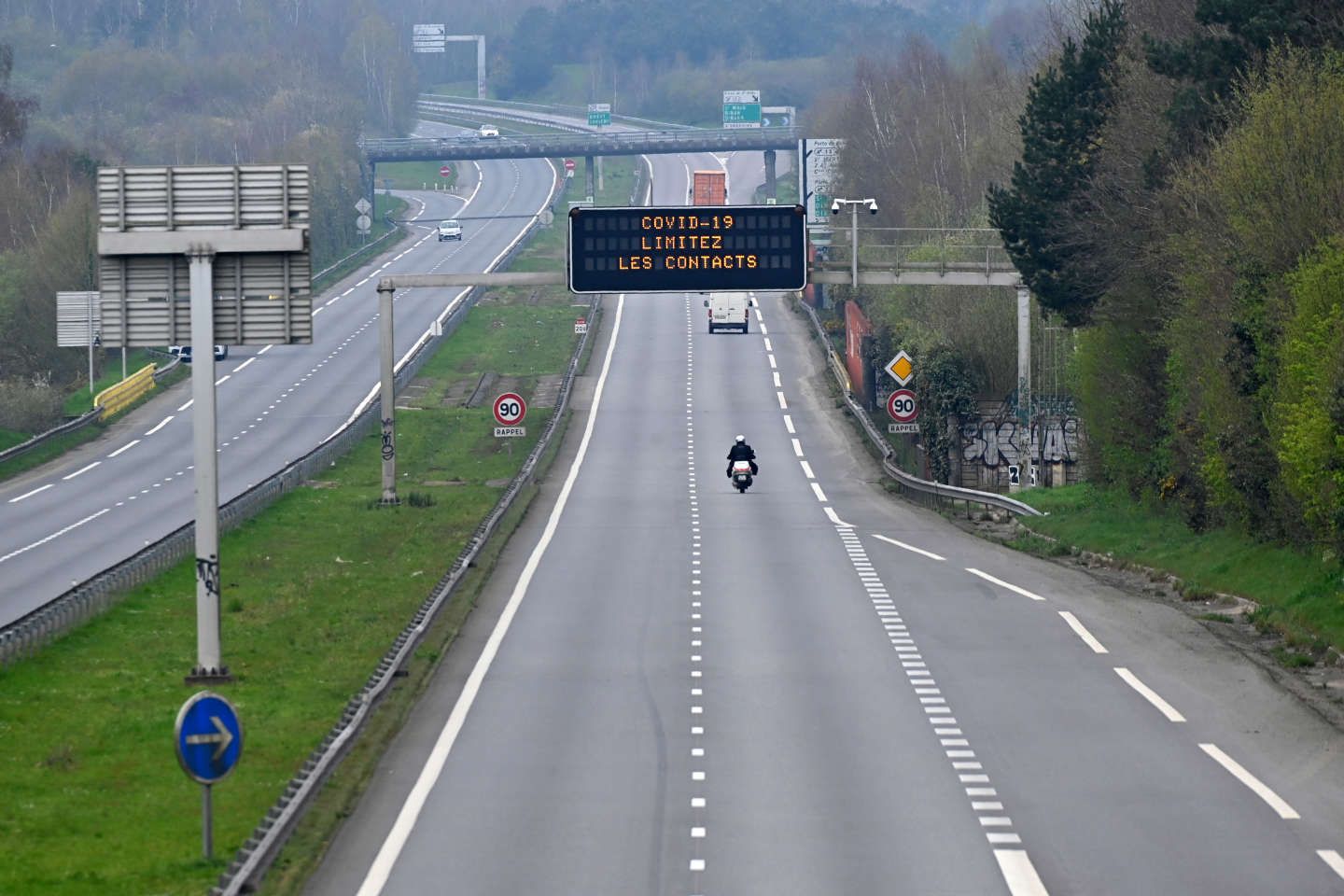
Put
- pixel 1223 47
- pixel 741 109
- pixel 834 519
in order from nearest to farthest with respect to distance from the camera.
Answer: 1. pixel 1223 47
2. pixel 834 519
3. pixel 741 109

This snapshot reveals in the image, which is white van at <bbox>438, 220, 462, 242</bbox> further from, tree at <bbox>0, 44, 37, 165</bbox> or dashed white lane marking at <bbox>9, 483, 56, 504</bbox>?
dashed white lane marking at <bbox>9, 483, 56, 504</bbox>

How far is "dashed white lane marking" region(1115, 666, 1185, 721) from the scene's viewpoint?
78.8 ft

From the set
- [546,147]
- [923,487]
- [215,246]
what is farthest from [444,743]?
[546,147]

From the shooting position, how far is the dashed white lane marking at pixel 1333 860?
1703cm

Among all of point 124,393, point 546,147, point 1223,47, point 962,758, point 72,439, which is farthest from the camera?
point 546,147

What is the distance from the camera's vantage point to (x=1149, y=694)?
25.3 metres

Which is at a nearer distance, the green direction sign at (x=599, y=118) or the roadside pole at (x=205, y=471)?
the roadside pole at (x=205, y=471)

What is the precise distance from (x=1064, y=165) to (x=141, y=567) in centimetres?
2505

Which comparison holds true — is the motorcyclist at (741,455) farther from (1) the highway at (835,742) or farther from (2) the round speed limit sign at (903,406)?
(1) the highway at (835,742)

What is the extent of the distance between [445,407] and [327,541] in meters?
31.1

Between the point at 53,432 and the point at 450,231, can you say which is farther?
the point at 450,231

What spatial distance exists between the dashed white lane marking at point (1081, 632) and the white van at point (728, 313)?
65.9 meters

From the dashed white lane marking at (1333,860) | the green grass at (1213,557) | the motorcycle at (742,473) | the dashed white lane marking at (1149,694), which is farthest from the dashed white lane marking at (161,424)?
the dashed white lane marking at (1333,860)

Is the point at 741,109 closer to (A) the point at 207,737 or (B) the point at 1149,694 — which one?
(B) the point at 1149,694
